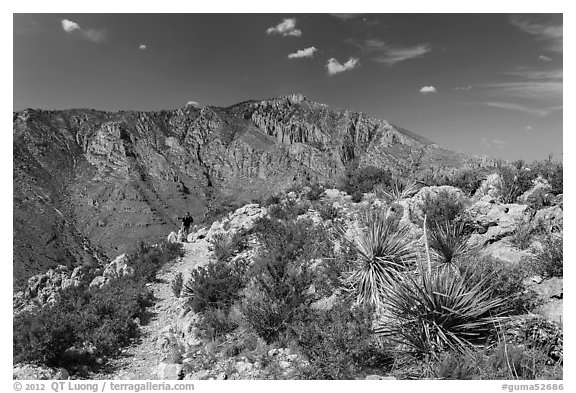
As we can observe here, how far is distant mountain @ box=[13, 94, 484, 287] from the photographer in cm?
7975

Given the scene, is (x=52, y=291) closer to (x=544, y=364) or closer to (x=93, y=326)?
(x=93, y=326)

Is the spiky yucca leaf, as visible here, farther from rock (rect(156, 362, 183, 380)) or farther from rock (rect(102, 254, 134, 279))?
rock (rect(102, 254, 134, 279))

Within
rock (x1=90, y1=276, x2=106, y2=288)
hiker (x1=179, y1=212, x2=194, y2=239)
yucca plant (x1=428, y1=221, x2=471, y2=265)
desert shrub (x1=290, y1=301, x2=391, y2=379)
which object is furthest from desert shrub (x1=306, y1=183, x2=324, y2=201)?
desert shrub (x1=290, y1=301, x2=391, y2=379)

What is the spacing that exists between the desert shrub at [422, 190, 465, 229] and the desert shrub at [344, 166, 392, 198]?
408 centimetres

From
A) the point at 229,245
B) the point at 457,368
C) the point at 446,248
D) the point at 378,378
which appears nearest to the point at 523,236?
the point at 446,248

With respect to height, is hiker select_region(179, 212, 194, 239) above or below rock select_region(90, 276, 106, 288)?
above

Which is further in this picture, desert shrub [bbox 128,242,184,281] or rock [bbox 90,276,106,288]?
rock [bbox 90,276,106,288]

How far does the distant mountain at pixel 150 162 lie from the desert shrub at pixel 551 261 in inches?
2229

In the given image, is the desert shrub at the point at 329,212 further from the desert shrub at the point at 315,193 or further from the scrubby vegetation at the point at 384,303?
the desert shrub at the point at 315,193

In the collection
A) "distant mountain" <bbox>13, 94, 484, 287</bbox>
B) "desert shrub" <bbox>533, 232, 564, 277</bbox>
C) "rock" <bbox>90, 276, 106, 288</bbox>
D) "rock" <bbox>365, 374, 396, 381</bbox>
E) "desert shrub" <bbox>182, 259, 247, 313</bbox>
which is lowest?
"rock" <bbox>365, 374, 396, 381</bbox>

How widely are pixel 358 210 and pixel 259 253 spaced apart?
12.0 feet

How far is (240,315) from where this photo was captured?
23.3 feet

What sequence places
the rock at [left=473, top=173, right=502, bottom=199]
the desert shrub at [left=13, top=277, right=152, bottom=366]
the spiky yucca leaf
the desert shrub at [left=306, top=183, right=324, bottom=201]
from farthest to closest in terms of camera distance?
the desert shrub at [left=306, top=183, right=324, bottom=201] < the rock at [left=473, top=173, right=502, bottom=199] < the desert shrub at [left=13, top=277, right=152, bottom=366] < the spiky yucca leaf
